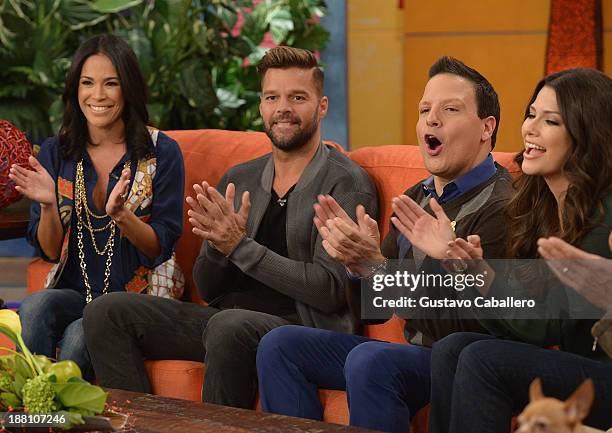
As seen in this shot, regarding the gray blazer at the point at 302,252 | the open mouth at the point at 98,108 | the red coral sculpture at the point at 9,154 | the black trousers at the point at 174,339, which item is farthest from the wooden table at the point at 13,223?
the gray blazer at the point at 302,252

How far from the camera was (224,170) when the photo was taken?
351 cm

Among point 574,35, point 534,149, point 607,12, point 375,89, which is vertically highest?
point 607,12

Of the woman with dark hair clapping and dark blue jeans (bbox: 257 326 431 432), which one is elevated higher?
the woman with dark hair clapping

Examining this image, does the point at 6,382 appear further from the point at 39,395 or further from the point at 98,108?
the point at 98,108

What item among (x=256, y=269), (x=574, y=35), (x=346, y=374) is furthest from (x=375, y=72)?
(x=346, y=374)

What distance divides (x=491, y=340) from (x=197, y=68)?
Answer: 3176 mm

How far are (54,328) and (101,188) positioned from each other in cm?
47

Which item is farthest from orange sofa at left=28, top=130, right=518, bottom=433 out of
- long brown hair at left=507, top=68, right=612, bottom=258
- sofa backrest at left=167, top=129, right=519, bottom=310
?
long brown hair at left=507, top=68, right=612, bottom=258

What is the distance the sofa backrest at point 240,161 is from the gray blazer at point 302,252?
3.1 inches

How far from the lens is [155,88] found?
17.3ft

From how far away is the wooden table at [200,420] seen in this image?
2.10m

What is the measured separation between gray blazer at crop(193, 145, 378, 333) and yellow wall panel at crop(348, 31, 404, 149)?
8.18 ft

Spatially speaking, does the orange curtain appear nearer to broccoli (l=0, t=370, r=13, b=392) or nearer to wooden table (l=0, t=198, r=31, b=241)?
wooden table (l=0, t=198, r=31, b=241)

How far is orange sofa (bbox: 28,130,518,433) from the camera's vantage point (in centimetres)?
295
